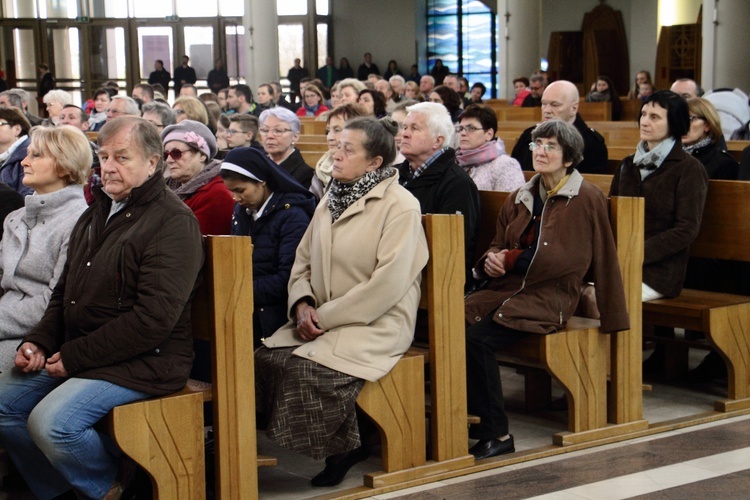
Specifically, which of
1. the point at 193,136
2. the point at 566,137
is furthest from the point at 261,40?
the point at 566,137

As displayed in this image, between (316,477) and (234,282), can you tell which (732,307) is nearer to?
(316,477)

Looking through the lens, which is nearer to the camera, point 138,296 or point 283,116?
point 138,296

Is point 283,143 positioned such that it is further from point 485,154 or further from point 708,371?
point 708,371

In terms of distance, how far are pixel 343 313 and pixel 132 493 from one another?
0.93 meters

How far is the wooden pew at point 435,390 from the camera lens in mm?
3820

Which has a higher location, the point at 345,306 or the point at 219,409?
the point at 345,306

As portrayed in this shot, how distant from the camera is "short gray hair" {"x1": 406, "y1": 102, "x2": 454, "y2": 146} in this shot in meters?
4.65

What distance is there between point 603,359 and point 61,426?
2.09 metres

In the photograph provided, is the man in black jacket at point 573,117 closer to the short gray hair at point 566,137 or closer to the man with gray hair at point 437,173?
the man with gray hair at point 437,173

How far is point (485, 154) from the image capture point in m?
5.40

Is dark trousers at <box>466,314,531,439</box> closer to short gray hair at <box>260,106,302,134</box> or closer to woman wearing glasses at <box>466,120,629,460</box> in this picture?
woman wearing glasses at <box>466,120,629,460</box>

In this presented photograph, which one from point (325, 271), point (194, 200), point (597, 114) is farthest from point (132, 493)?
point (597, 114)

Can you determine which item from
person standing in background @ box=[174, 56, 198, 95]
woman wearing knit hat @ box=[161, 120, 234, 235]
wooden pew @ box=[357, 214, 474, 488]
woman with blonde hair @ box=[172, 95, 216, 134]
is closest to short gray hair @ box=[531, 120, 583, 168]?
wooden pew @ box=[357, 214, 474, 488]

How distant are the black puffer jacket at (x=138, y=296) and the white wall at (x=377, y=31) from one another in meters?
22.9
